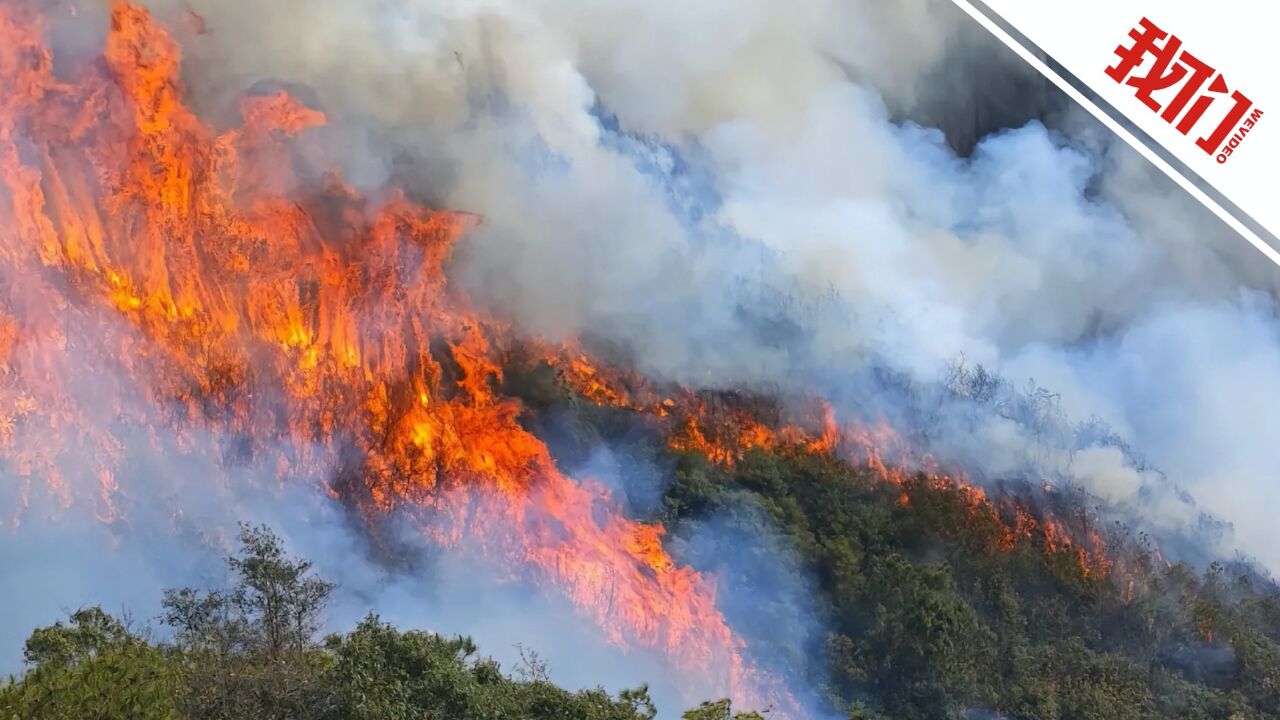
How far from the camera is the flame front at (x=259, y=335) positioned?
33.2 m

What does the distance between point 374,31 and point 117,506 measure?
14959mm

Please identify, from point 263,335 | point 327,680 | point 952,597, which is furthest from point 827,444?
point 327,680

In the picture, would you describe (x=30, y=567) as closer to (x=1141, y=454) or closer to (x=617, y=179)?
(x=617, y=179)

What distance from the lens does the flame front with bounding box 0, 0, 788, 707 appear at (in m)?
33.2

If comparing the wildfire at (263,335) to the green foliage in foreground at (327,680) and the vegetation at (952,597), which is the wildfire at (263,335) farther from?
the green foliage in foreground at (327,680)

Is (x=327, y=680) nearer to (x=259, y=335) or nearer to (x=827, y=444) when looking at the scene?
(x=259, y=335)

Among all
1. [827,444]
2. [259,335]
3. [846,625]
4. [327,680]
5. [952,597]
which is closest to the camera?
[327,680]

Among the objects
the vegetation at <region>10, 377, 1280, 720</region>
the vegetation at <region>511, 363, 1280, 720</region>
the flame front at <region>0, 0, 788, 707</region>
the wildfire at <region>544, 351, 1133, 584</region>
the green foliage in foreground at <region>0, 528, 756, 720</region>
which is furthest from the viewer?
the wildfire at <region>544, 351, 1133, 584</region>

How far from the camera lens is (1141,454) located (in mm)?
47312

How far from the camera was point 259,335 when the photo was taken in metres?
35.4

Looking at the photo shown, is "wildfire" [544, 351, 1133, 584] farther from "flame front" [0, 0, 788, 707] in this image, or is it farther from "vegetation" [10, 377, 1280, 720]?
A: "flame front" [0, 0, 788, 707]

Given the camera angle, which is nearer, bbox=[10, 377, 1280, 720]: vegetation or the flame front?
bbox=[10, 377, 1280, 720]: vegetation

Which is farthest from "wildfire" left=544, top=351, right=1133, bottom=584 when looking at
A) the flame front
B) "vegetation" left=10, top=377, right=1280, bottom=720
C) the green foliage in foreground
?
the green foliage in foreground

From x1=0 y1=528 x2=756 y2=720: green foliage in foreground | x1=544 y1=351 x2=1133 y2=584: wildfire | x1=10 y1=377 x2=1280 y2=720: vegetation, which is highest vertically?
x1=544 y1=351 x2=1133 y2=584: wildfire
